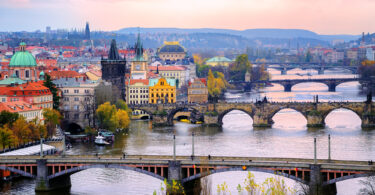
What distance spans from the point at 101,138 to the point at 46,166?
860 inches

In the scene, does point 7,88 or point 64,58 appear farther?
point 64,58

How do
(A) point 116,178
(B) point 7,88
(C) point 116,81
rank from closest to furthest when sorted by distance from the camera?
(A) point 116,178
(B) point 7,88
(C) point 116,81

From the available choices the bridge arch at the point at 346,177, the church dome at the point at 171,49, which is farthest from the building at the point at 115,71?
the church dome at the point at 171,49

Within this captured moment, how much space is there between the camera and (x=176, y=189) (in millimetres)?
44250

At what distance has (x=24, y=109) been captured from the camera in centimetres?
6838

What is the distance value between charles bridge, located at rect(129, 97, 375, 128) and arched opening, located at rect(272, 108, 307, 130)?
3.17 ft

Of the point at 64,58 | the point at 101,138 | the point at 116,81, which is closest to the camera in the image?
the point at 101,138

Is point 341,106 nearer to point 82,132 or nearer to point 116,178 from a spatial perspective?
point 82,132

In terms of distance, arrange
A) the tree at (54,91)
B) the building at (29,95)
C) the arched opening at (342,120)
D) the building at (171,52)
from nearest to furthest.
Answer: the building at (29,95) < the tree at (54,91) < the arched opening at (342,120) < the building at (171,52)

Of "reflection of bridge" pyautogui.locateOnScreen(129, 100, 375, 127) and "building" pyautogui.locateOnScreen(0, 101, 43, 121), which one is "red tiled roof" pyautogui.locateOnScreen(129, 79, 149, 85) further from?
"building" pyautogui.locateOnScreen(0, 101, 43, 121)

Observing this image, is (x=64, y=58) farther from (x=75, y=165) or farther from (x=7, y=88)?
(x=75, y=165)

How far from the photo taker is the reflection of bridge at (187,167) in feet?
144

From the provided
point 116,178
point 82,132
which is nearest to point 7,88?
point 82,132

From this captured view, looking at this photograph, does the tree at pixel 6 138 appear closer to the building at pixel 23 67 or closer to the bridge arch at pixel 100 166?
the bridge arch at pixel 100 166
